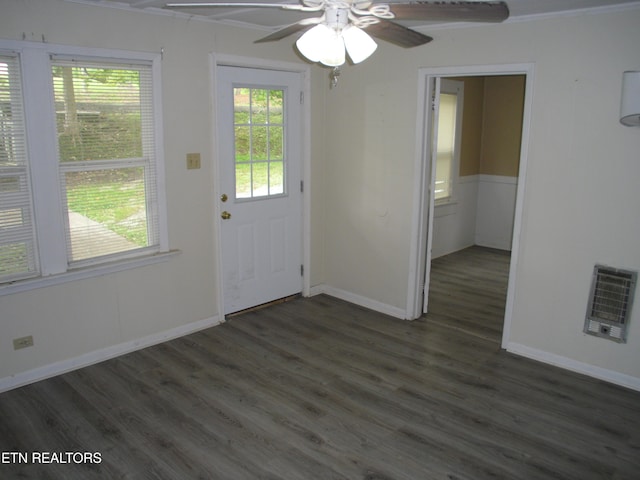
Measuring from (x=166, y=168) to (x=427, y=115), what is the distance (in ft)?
6.70

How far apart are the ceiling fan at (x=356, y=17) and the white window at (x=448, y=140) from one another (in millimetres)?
4056

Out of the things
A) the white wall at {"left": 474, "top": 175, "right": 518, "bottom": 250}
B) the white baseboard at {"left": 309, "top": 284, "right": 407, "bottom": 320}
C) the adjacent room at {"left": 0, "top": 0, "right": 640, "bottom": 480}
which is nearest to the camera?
the adjacent room at {"left": 0, "top": 0, "right": 640, "bottom": 480}

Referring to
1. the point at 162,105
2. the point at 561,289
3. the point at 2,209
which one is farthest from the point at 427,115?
the point at 2,209

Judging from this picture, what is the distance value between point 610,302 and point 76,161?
11.6 feet

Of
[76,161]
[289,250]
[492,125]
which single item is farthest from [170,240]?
[492,125]

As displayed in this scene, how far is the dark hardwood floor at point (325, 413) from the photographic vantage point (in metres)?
2.62

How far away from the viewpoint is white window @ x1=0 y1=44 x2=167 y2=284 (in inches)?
121

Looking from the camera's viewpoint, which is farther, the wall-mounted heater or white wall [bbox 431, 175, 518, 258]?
white wall [bbox 431, 175, 518, 258]

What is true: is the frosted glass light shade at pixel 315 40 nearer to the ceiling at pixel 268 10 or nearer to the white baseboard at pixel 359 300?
the ceiling at pixel 268 10

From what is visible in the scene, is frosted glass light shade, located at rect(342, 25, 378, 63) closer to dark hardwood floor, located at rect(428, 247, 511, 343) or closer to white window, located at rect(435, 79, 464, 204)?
dark hardwood floor, located at rect(428, 247, 511, 343)

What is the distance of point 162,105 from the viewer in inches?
145

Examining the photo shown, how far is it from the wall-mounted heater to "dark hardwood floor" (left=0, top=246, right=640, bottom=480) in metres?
0.36

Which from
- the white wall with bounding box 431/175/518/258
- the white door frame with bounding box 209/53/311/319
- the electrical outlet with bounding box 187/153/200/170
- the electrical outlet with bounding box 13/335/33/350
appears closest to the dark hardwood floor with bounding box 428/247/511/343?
the white wall with bounding box 431/175/518/258

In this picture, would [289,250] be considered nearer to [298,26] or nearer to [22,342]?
[22,342]
